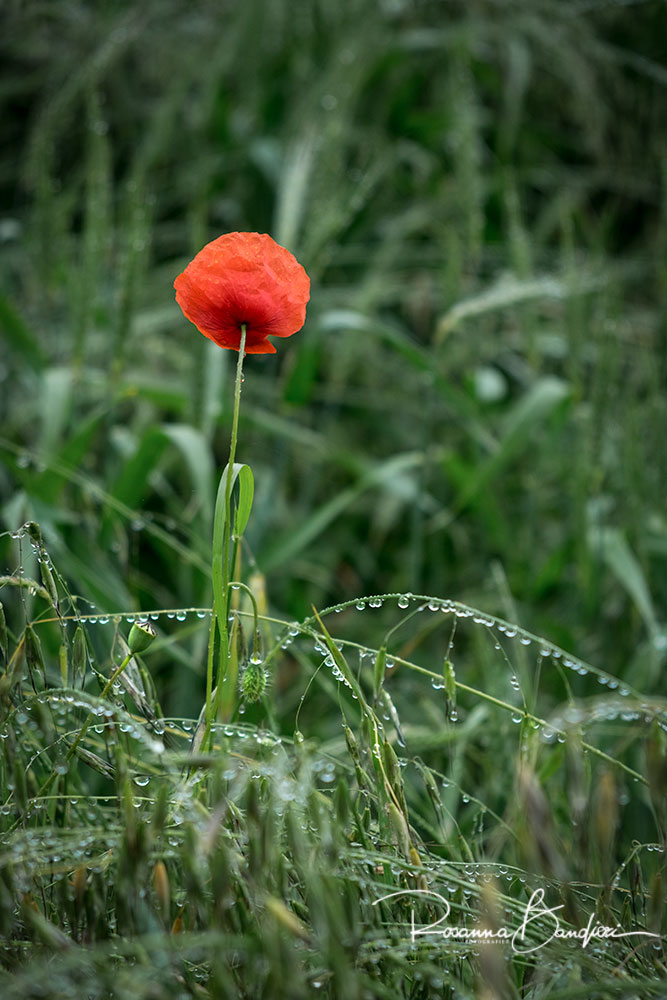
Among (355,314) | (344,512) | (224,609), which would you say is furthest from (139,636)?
(344,512)

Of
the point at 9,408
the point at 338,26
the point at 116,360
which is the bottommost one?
the point at 9,408

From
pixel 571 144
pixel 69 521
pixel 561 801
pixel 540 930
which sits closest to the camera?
pixel 540 930

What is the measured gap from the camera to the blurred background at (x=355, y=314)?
95 cm

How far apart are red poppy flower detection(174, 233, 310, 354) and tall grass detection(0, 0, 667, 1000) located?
0.17m

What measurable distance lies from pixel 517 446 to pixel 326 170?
0.43m

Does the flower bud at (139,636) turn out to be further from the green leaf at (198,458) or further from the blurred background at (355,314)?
the green leaf at (198,458)

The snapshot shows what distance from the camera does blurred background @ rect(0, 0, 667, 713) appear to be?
952 millimetres

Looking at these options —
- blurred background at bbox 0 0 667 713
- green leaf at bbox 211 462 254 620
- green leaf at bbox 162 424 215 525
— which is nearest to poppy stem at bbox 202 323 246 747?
green leaf at bbox 211 462 254 620

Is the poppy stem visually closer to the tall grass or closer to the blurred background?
the tall grass

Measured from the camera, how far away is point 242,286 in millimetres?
448

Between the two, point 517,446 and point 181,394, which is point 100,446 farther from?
point 517,446

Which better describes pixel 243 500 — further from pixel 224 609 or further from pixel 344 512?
pixel 344 512

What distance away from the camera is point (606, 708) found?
0.46m

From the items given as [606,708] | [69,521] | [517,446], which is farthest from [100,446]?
[606,708]
